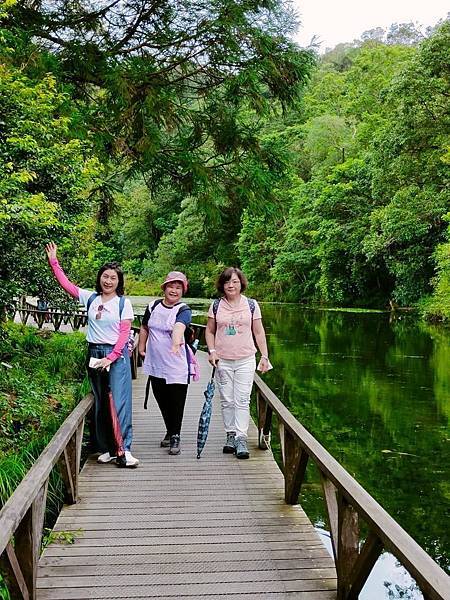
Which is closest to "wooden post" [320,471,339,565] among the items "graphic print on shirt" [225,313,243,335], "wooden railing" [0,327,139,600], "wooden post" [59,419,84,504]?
"wooden railing" [0,327,139,600]

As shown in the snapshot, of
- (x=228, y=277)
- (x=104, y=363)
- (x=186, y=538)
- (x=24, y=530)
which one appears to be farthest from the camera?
(x=228, y=277)

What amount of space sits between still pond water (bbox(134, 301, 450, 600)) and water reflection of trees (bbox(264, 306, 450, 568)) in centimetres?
1

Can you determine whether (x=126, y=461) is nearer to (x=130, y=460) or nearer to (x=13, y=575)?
(x=130, y=460)

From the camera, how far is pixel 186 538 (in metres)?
3.84

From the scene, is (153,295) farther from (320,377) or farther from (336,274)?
(320,377)

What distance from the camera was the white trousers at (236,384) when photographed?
17.4 feet

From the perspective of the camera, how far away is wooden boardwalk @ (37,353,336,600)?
3.23 meters

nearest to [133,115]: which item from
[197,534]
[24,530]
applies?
[197,534]

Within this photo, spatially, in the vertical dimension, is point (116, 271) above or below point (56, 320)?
above

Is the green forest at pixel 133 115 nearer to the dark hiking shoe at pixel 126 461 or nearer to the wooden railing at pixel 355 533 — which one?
the dark hiking shoe at pixel 126 461

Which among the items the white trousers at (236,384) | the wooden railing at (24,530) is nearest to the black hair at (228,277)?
the white trousers at (236,384)

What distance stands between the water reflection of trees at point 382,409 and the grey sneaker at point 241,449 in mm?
1461

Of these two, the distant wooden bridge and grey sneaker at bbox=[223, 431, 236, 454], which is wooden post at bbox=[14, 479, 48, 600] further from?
grey sneaker at bbox=[223, 431, 236, 454]

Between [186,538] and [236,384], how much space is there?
5.46ft
